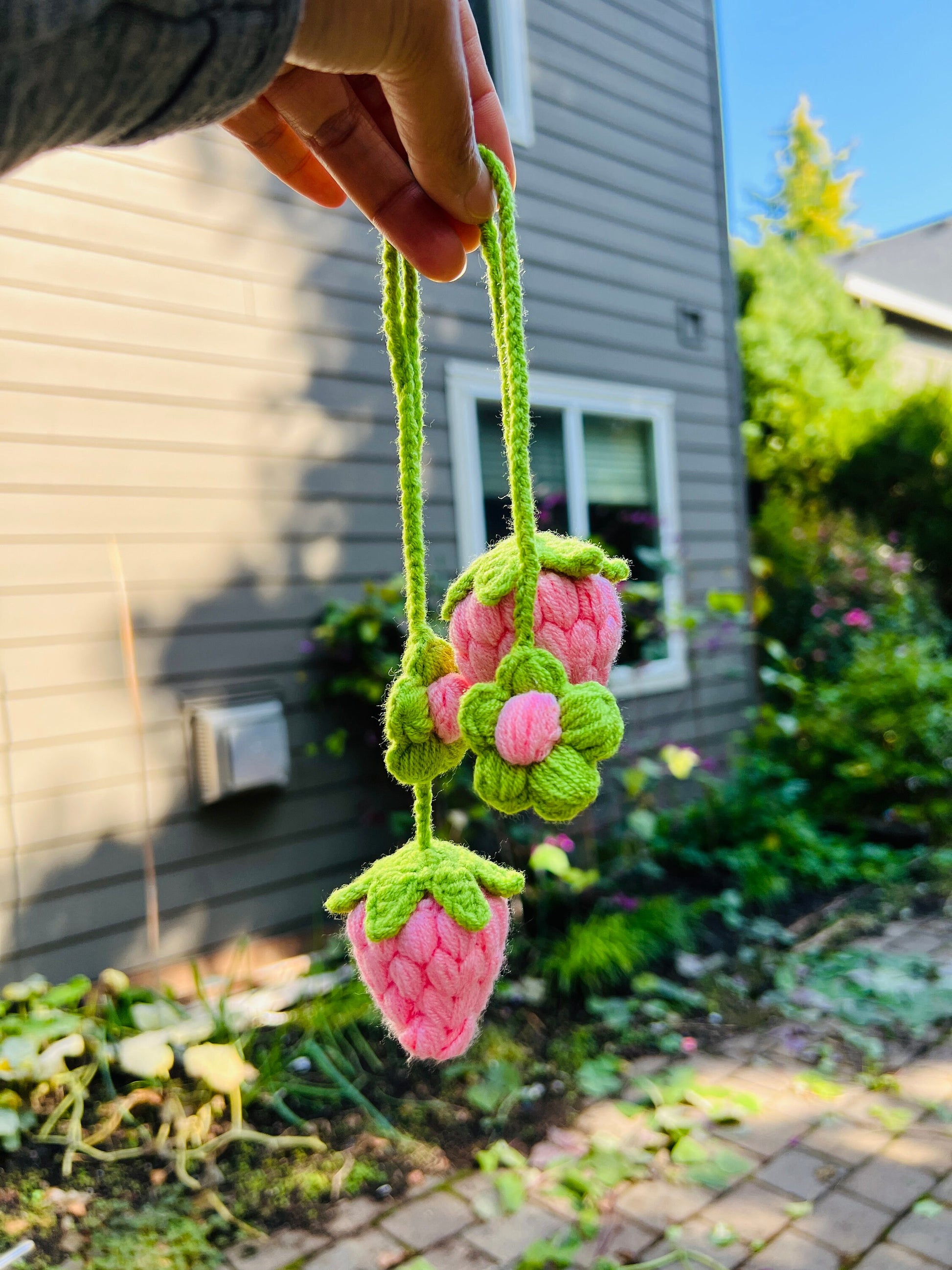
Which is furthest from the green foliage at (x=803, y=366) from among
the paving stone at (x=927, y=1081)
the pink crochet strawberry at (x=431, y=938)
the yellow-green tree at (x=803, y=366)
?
the pink crochet strawberry at (x=431, y=938)

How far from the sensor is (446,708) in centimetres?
75

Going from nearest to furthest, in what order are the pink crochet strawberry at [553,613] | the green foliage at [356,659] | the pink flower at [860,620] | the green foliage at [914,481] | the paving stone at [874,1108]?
the pink crochet strawberry at [553,613], the paving stone at [874,1108], the green foliage at [356,659], the pink flower at [860,620], the green foliage at [914,481]

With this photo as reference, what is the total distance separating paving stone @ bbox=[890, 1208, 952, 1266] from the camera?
7.30ft

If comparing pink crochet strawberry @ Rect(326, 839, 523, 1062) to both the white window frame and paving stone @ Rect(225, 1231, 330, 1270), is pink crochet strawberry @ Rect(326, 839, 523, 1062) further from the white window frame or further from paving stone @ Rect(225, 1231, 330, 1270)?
the white window frame

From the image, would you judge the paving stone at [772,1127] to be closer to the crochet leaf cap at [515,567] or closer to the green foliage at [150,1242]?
the green foliage at [150,1242]

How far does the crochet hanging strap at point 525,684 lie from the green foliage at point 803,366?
674 centimetres

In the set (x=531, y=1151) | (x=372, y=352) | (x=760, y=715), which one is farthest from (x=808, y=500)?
(x=531, y=1151)

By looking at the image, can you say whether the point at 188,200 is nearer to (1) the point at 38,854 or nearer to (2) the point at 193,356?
(2) the point at 193,356

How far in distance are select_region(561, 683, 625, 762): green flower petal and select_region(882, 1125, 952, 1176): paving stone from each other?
8.54ft

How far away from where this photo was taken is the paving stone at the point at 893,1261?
218 cm

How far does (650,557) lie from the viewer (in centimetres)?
474

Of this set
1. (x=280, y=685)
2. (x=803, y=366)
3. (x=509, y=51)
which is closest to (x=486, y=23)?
(x=509, y=51)

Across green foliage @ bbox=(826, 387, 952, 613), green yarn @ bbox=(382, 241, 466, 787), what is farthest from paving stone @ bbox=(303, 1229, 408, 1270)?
green foliage @ bbox=(826, 387, 952, 613)

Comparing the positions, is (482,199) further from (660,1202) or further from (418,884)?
(660,1202)
